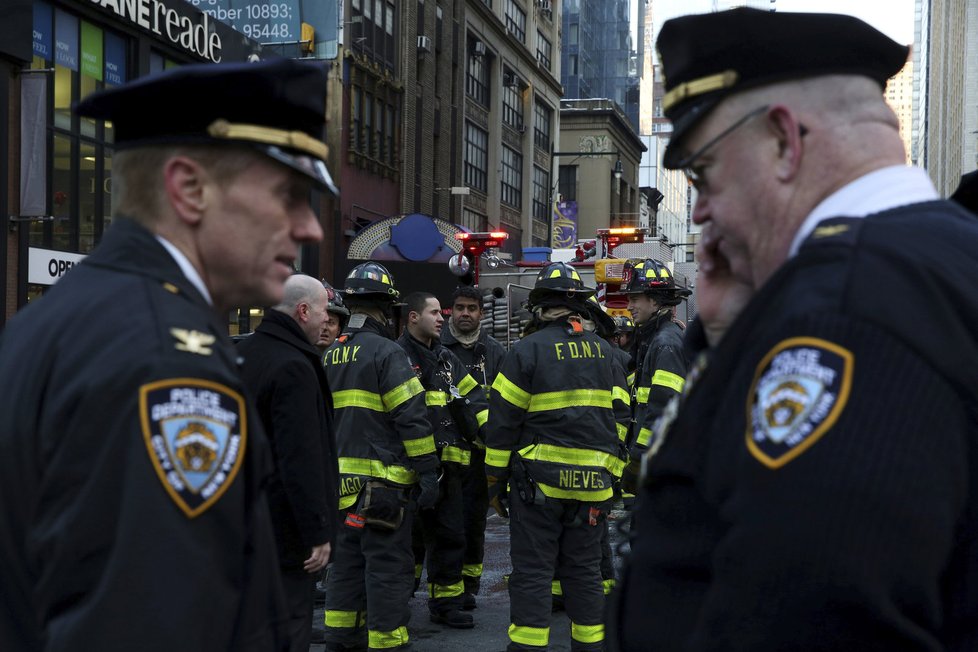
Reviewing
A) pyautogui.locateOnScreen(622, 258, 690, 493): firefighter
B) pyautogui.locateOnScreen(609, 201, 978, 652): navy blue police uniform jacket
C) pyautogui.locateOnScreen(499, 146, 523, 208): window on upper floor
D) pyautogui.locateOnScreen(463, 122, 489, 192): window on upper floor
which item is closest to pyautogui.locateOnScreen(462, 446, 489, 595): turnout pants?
pyautogui.locateOnScreen(622, 258, 690, 493): firefighter

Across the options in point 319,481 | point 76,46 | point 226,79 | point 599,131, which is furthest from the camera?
point 599,131

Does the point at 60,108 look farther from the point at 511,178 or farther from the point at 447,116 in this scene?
the point at 511,178

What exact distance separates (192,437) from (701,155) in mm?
1056

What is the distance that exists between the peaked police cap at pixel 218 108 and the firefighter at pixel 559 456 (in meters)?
5.39

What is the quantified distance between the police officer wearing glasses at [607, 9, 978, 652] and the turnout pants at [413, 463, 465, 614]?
6531 millimetres

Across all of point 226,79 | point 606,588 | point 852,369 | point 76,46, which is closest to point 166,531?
point 226,79

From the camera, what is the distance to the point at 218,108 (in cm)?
220

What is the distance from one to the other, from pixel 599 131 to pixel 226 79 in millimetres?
73681

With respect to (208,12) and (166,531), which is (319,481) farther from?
(208,12)

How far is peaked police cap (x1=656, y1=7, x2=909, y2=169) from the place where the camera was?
1919mm

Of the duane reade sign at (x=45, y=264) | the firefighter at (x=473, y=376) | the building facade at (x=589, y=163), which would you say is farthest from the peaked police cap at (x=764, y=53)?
the building facade at (x=589, y=163)

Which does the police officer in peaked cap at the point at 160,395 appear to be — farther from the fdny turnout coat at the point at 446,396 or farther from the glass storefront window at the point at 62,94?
the glass storefront window at the point at 62,94

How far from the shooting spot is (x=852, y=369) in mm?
1572

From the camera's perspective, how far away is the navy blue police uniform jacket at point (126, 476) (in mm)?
1835
